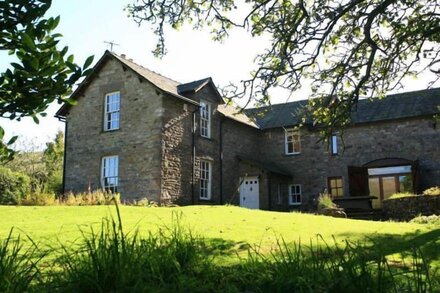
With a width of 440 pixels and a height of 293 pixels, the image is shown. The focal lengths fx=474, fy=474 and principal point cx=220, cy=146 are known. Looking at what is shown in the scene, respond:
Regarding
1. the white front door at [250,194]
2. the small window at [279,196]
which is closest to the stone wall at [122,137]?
the white front door at [250,194]

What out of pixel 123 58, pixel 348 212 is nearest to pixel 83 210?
pixel 123 58

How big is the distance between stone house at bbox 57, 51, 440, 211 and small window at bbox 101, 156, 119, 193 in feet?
0.17

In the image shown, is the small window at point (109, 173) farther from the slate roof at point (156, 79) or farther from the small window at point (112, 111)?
the slate roof at point (156, 79)

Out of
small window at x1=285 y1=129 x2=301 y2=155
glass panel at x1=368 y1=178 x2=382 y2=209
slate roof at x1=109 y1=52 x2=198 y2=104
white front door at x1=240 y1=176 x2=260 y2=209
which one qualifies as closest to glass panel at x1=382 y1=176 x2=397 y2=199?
glass panel at x1=368 y1=178 x2=382 y2=209

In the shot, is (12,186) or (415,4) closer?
(415,4)

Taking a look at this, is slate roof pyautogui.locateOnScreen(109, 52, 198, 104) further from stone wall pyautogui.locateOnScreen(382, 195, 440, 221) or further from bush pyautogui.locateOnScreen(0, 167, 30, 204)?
stone wall pyautogui.locateOnScreen(382, 195, 440, 221)

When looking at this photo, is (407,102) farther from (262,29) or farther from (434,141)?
(262,29)

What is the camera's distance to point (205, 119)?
84.4 ft

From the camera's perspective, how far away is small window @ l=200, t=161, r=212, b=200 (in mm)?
24750

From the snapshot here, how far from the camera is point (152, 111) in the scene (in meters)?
22.8

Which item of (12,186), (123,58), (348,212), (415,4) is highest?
(123,58)

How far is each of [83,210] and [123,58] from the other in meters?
12.7

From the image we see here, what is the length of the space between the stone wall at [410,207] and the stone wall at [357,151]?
3.87 m

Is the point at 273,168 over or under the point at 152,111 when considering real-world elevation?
under
